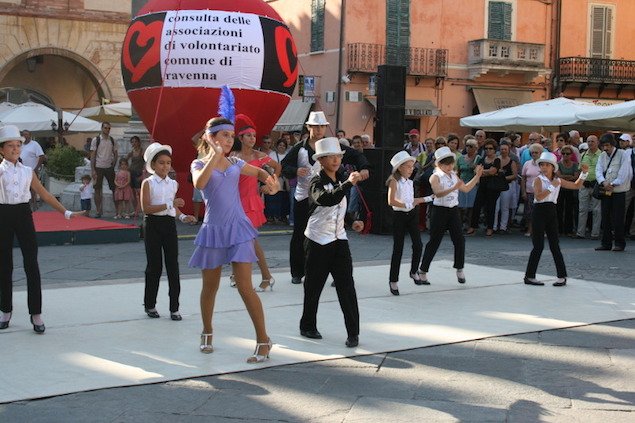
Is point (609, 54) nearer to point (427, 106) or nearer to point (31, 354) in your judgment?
point (427, 106)

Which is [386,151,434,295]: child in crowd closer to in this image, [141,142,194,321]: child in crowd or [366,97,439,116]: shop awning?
[141,142,194,321]: child in crowd

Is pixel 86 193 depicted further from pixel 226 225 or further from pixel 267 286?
pixel 226 225

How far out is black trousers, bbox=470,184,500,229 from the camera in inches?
631

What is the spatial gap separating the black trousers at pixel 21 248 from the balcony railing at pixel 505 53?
2736 centimetres

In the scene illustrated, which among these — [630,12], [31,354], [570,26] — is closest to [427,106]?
[570,26]

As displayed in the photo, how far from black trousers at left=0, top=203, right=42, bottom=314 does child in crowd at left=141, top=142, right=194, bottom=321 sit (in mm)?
976

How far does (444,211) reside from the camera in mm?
10133

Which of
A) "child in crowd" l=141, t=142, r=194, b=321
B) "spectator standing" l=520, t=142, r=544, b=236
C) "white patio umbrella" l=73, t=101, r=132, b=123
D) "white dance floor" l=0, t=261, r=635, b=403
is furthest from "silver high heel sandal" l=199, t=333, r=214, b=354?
"white patio umbrella" l=73, t=101, r=132, b=123

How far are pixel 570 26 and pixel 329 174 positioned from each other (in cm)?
3026

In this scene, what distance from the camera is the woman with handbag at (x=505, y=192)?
53.1ft

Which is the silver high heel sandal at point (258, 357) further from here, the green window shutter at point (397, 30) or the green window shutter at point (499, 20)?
the green window shutter at point (499, 20)

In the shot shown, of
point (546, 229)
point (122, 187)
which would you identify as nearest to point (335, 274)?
point (546, 229)

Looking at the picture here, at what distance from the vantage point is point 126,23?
3547cm

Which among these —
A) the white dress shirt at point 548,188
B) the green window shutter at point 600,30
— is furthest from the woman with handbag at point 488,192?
the green window shutter at point 600,30
